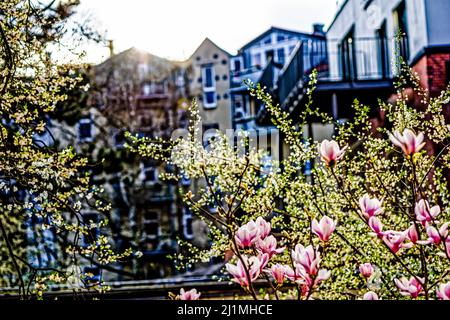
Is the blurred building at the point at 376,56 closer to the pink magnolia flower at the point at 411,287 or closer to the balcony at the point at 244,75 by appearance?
the pink magnolia flower at the point at 411,287

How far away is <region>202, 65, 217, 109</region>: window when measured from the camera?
80.0 ft

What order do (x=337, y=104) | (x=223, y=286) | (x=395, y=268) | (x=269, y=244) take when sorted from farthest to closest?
(x=223, y=286), (x=337, y=104), (x=395, y=268), (x=269, y=244)

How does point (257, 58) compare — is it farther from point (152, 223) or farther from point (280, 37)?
point (152, 223)

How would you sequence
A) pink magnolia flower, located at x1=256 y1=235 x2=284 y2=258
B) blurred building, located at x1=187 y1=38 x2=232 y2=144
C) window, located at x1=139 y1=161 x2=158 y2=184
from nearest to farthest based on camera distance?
pink magnolia flower, located at x1=256 y1=235 x2=284 y2=258 < window, located at x1=139 y1=161 x2=158 y2=184 < blurred building, located at x1=187 y1=38 x2=232 y2=144

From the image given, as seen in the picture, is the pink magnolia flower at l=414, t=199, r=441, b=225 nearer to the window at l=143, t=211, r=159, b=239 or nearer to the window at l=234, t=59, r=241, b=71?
the window at l=143, t=211, r=159, b=239

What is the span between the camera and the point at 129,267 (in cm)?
2062

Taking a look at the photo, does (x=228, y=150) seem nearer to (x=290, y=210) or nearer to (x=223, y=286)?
(x=290, y=210)

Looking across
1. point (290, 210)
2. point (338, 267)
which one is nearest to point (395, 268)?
point (338, 267)

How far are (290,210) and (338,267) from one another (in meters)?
0.51

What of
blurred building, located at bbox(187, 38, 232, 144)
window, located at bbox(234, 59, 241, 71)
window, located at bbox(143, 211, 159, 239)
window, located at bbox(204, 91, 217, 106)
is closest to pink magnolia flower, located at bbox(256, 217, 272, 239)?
window, located at bbox(143, 211, 159, 239)

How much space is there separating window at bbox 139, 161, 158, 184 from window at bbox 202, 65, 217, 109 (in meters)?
3.61

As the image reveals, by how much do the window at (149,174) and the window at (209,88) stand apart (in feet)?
11.9
